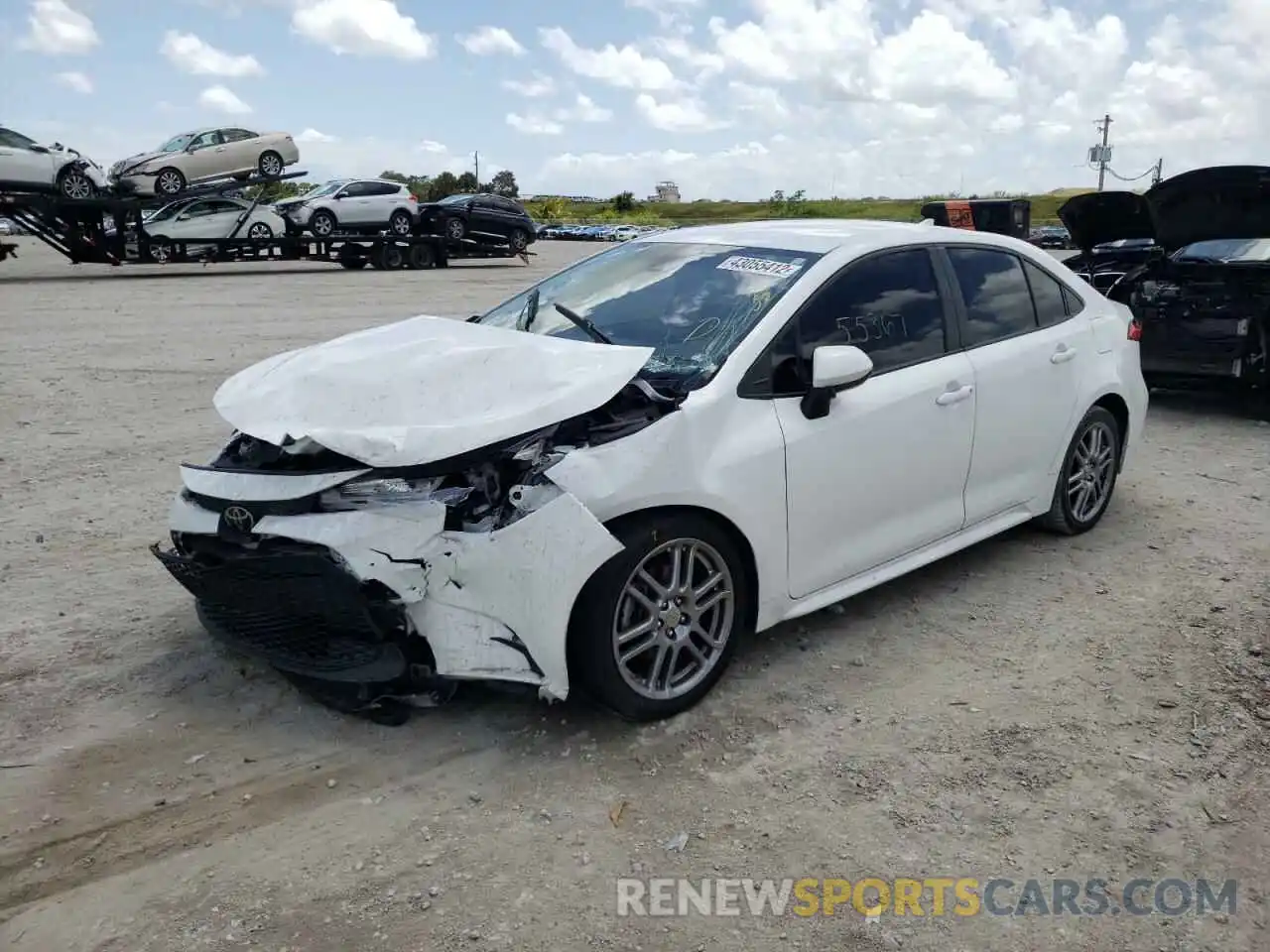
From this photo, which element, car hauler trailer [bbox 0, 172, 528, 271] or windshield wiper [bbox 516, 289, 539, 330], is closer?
A: windshield wiper [bbox 516, 289, 539, 330]

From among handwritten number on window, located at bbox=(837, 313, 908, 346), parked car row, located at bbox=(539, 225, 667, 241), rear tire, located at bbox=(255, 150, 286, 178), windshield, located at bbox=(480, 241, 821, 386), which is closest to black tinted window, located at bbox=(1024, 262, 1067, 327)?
handwritten number on window, located at bbox=(837, 313, 908, 346)

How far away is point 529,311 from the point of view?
15.2ft

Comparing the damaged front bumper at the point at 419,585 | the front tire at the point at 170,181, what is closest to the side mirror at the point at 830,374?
the damaged front bumper at the point at 419,585

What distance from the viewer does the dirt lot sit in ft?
8.68

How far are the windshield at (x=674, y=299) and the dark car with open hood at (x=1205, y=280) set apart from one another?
567cm

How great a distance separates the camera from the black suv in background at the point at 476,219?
2892 centimetres

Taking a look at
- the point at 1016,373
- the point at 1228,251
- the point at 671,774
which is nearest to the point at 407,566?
the point at 671,774

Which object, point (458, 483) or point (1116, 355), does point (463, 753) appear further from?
point (1116, 355)

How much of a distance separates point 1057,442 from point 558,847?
3.33 meters

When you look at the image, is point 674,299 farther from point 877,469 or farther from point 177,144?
point 177,144

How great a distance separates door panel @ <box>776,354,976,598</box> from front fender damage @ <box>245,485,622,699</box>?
3.04 feet

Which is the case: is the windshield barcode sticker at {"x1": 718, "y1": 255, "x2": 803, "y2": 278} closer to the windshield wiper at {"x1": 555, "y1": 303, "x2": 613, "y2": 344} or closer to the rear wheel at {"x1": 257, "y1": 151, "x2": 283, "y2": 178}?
the windshield wiper at {"x1": 555, "y1": 303, "x2": 613, "y2": 344}

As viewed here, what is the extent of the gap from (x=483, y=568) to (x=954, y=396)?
88.2 inches

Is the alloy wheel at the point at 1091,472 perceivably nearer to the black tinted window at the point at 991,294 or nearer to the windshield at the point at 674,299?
the black tinted window at the point at 991,294
